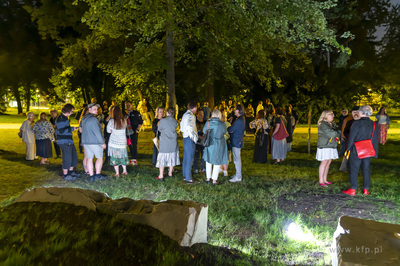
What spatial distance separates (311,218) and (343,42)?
30099 millimetres

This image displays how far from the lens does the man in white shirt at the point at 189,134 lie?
356 inches

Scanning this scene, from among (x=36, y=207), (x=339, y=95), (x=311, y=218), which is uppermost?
(x=339, y=95)

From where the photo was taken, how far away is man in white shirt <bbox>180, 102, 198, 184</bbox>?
9047 millimetres

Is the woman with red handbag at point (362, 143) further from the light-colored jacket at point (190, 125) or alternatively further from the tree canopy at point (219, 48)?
the tree canopy at point (219, 48)

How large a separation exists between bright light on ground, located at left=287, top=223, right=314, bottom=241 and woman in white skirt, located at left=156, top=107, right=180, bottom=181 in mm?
4232

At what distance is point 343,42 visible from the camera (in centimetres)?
3269

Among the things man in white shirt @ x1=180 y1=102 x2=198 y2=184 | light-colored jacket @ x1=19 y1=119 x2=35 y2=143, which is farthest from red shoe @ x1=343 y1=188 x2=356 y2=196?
light-colored jacket @ x1=19 y1=119 x2=35 y2=143

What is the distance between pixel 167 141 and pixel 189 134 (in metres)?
0.62

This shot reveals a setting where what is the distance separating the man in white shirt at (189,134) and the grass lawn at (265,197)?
0.43m

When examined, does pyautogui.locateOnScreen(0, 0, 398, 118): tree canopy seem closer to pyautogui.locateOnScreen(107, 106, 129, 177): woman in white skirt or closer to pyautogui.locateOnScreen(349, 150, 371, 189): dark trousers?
pyautogui.locateOnScreen(107, 106, 129, 177): woman in white skirt


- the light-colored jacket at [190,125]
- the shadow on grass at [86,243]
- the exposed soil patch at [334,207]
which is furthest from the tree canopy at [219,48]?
the shadow on grass at [86,243]

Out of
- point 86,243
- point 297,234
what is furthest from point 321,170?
point 86,243

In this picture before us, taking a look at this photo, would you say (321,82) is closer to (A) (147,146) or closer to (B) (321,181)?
(A) (147,146)

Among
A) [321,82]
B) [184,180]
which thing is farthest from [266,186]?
[321,82]
